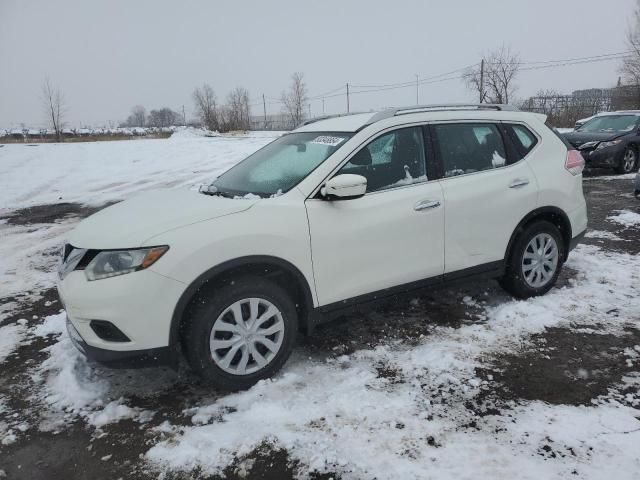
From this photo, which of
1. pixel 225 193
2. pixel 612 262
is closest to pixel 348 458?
pixel 225 193

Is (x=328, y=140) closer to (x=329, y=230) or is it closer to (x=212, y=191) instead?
(x=329, y=230)

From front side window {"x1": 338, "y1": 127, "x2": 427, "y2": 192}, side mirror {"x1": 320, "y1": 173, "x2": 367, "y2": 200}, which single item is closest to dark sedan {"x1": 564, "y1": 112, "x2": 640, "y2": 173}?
front side window {"x1": 338, "y1": 127, "x2": 427, "y2": 192}

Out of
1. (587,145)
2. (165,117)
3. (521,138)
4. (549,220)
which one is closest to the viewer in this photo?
(521,138)

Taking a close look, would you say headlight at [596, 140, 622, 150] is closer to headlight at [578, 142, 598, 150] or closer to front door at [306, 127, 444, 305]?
headlight at [578, 142, 598, 150]

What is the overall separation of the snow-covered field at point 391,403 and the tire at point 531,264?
0.13 metres

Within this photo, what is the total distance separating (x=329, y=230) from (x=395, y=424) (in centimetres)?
129

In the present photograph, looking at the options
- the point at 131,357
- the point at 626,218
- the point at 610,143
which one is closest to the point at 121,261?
the point at 131,357

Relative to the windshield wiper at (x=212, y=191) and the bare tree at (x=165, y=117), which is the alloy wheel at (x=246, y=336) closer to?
the windshield wiper at (x=212, y=191)

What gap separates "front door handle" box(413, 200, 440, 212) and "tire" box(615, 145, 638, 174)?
1111 cm

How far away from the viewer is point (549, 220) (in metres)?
4.38

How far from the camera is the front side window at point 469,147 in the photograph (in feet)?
12.5

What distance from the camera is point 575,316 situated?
13.3ft

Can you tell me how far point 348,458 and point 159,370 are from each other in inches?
64.6

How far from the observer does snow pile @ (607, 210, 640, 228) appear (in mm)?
7225
